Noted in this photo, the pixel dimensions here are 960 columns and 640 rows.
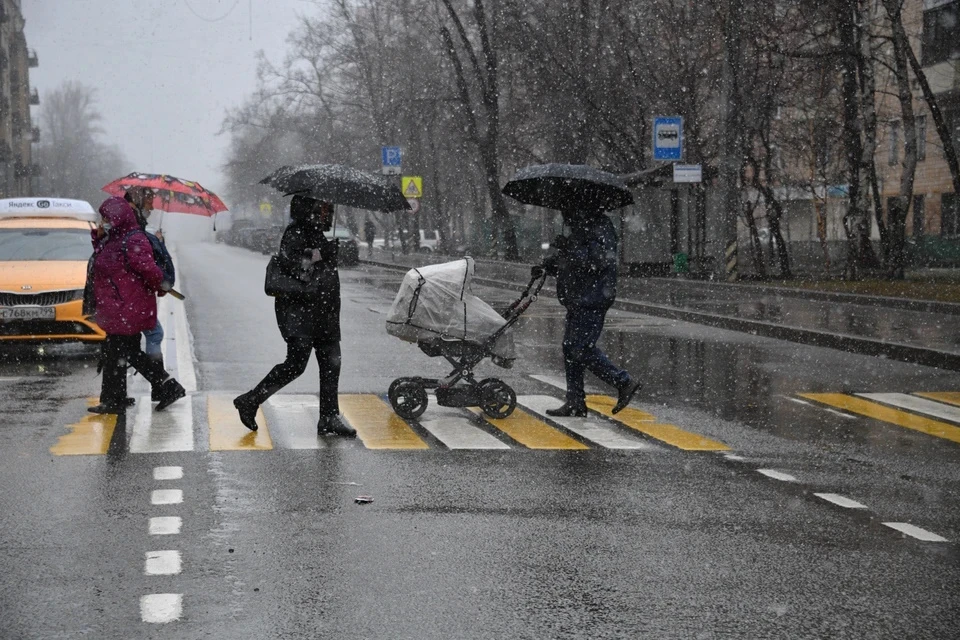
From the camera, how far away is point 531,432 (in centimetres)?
999

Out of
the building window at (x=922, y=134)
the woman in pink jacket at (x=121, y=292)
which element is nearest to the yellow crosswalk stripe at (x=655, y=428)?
the woman in pink jacket at (x=121, y=292)

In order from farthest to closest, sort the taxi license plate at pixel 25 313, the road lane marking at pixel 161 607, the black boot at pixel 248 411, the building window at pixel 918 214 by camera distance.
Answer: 1. the building window at pixel 918 214
2. the taxi license plate at pixel 25 313
3. the black boot at pixel 248 411
4. the road lane marking at pixel 161 607

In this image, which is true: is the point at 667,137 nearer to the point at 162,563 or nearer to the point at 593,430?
the point at 593,430

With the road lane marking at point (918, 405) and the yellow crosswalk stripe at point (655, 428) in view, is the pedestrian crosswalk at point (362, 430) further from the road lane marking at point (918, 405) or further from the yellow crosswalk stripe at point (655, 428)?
the road lane marking at point (918, 405)

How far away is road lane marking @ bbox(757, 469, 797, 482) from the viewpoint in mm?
8250

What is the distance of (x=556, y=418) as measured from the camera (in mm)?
10734

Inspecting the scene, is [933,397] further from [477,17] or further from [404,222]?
[404,222]

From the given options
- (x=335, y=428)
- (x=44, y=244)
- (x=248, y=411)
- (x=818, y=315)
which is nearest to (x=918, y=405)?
(x=335, y=428)

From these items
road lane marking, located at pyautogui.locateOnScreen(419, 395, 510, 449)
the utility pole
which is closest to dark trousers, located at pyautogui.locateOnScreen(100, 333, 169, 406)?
road lane marking, located at pyautogui.locateOnScreen(419, 395, 510, 449)

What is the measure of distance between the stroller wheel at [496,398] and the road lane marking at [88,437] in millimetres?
Result: 2722

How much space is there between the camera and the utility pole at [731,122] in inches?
1160

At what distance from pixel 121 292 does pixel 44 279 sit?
4.68 m

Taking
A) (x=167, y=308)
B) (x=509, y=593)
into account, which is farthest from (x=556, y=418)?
(x=167, y=308)

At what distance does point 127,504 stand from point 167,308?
16.8 metres
